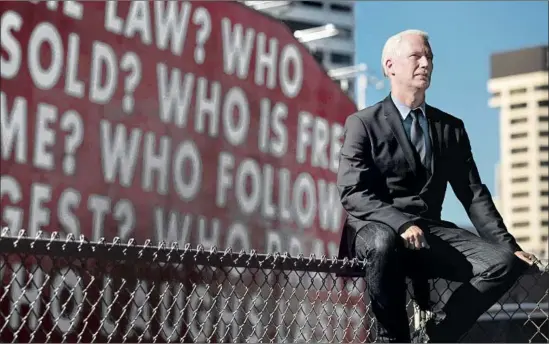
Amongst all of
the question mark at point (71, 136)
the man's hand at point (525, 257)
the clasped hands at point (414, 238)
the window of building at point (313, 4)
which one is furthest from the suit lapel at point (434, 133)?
the window of building at point (313, 4)

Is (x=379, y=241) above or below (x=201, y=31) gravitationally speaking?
below

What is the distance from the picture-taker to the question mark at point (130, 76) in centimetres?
1576

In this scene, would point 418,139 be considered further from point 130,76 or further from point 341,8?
point 341,8

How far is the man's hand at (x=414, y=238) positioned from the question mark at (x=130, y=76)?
37.0 ft

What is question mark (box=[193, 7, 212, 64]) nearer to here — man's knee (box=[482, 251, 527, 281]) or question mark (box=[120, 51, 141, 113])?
question mark (box=[120, 51, 141, 113])

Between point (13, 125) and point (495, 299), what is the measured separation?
10059mm

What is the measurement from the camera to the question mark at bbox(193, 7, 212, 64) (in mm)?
17562

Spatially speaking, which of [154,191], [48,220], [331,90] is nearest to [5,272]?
[48,220]

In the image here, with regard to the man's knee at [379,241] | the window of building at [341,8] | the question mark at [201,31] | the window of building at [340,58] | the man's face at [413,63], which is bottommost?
the man's knee at [379,241]

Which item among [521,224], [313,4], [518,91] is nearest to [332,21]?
[313,4]

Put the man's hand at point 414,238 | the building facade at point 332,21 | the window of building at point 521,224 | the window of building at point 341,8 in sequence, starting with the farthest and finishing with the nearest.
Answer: the window of building at point 521,224
the window of building at point 341,8
the building facade at point 332,21
the man's hand at point 414,238

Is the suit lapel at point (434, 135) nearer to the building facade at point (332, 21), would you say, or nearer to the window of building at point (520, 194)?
the building facade at point (332, 21)

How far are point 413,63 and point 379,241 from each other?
0.98 m

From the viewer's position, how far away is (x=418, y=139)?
5.27 metres
